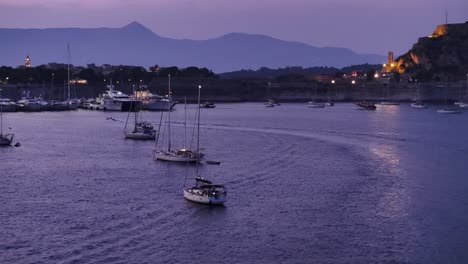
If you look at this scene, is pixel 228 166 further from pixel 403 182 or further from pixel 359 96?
pixel 359 96

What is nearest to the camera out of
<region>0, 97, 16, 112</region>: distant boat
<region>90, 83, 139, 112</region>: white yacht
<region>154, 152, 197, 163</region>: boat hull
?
<region>154, 152, 197, 163</region>: boat hull

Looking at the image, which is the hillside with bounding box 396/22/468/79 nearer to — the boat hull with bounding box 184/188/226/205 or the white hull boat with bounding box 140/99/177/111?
the white hull boat with bounding box 140/99/177/111

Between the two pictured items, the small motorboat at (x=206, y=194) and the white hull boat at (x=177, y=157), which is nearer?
Result: the small motorboat at (x=206, y=194)

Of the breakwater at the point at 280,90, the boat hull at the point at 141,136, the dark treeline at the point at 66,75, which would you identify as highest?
the dark treeline at the point at 66,75

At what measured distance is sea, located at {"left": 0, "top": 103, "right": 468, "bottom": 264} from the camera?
2033 cm

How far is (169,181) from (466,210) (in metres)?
12.3

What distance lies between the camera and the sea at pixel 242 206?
2033 centimetres

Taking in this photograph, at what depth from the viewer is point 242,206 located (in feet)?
83.7

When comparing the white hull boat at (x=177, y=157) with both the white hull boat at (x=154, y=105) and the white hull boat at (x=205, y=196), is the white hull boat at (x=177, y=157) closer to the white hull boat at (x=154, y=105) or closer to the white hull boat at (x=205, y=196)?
the white hull boat at (x=205, y=196)

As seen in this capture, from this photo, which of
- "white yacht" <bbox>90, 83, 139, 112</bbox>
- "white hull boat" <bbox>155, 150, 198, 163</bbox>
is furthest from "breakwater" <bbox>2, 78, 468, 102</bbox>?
"white hull boat" <bbox>155, 150, 198, 163</bbox>

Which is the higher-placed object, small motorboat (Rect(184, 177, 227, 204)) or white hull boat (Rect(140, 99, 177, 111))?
white hull boat (Rect(140, 99, 177, 111))

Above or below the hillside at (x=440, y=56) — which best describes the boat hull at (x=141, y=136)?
below

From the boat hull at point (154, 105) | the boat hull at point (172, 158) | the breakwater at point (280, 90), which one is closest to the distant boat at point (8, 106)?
the boat hull at point (154, 105)

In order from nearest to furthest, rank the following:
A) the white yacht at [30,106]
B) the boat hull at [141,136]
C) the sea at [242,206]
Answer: the sea at [242,206] < the boat hull at [141,136] < the white yacht at [30,106]
